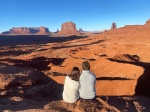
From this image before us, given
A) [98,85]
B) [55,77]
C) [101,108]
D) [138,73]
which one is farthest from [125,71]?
[101,108]

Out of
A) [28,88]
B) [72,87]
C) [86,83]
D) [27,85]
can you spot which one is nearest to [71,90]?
[72,87]

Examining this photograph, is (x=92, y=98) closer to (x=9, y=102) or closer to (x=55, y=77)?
(x=9, y=102)

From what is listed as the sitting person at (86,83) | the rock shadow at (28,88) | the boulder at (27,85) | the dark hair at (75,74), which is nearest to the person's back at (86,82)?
the sitting person at (86,83)

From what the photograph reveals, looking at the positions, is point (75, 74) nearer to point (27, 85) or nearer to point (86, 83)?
point (86, 83)

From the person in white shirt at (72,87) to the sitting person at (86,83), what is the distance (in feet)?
0.43

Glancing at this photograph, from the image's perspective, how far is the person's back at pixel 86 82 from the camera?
21.4 feet

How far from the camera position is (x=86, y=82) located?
6.54 metres

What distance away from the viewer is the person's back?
652cm

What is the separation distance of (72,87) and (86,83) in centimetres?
40

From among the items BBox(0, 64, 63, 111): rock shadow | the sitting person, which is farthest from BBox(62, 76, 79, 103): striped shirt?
BBox(0, 64, 63, 111): rock shadow

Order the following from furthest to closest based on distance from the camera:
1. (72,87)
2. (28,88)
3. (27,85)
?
(27,85), (28,88), (72,87)

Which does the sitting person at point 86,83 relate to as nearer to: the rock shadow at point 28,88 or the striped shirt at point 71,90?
the striped shirt at point 71,90

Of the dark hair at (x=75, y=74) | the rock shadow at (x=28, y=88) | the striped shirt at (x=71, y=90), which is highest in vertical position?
the dark hair at (x=75, y=74)

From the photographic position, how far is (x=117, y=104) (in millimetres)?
7785
